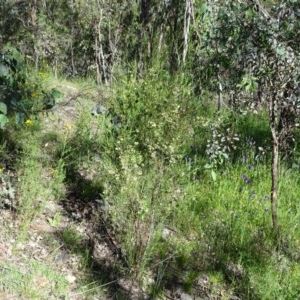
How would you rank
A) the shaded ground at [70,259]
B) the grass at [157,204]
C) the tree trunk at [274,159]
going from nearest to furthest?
the shaded ground at [70,259]
the grass at [157,204]
the tree trunk at [274,159]

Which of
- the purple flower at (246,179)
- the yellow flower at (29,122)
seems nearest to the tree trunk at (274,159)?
the purple flower at (246,179)

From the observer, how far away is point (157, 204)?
10.3ft

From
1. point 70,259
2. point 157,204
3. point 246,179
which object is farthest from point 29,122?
point 246,179

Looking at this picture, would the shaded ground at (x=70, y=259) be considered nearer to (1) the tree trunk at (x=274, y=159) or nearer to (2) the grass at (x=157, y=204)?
(2) the grass at (x=157, y=204)

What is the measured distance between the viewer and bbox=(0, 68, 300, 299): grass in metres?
3.14

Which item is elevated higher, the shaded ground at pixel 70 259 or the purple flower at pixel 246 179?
Result: the purple flower at pixel 246 179

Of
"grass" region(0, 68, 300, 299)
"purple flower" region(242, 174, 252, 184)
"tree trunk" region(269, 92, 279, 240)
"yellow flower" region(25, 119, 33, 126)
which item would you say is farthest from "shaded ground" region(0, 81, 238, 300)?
"purple flower" region(242, 174, 252, 184)

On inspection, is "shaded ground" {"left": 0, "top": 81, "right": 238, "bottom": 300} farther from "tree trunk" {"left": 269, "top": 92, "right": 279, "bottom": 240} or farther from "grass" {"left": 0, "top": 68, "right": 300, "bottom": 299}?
"tree trunk" {"left": 269, "top": 92, "right": 279, "bottom": 240}

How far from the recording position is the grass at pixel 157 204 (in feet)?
10.3

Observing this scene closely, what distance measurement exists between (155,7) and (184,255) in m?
4.30

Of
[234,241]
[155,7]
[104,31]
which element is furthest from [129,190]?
[104,31]

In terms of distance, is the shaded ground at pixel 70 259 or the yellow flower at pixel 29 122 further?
the yellow flower at pixel 29 122

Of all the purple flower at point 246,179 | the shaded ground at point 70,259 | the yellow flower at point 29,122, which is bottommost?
the shaded ground at point 70,259

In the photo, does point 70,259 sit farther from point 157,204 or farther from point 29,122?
point 29,122
